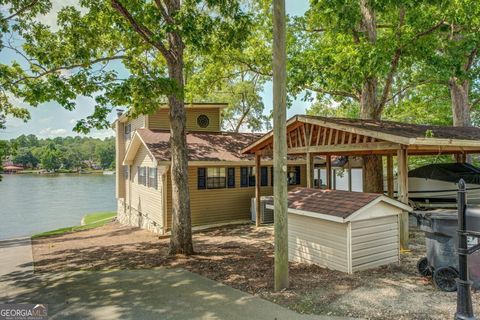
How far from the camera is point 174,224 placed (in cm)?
866

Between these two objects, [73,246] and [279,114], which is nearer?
[279,114]

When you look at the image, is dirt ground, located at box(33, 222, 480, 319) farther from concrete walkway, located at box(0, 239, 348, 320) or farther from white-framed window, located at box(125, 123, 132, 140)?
white-framed window, located at box(125, 123, 132, 140)

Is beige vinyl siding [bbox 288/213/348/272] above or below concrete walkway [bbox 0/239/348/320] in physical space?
above

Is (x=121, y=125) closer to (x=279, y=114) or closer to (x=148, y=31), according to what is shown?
(x=148, y=31)

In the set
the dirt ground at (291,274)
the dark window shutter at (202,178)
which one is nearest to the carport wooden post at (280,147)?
the dirt ground at (291,274)

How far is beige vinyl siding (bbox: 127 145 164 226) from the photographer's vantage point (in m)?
13.7

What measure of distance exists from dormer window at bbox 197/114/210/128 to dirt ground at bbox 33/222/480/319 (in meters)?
7.79

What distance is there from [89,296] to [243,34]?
24.2 feet

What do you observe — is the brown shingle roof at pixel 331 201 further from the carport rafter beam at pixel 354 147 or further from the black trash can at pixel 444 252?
the carport rafter beam at pixel 354 147

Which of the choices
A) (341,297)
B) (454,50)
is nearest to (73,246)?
(341,297)

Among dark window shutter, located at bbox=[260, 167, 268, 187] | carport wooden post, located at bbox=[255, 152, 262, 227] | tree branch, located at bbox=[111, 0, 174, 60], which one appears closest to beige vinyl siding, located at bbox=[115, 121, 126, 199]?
dark window shutter, located at bbox=[260, 167, 268, 187]

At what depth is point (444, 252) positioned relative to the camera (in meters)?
5.53

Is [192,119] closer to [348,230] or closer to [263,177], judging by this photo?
[263,177]

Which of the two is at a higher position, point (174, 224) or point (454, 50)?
point (454, 50)
